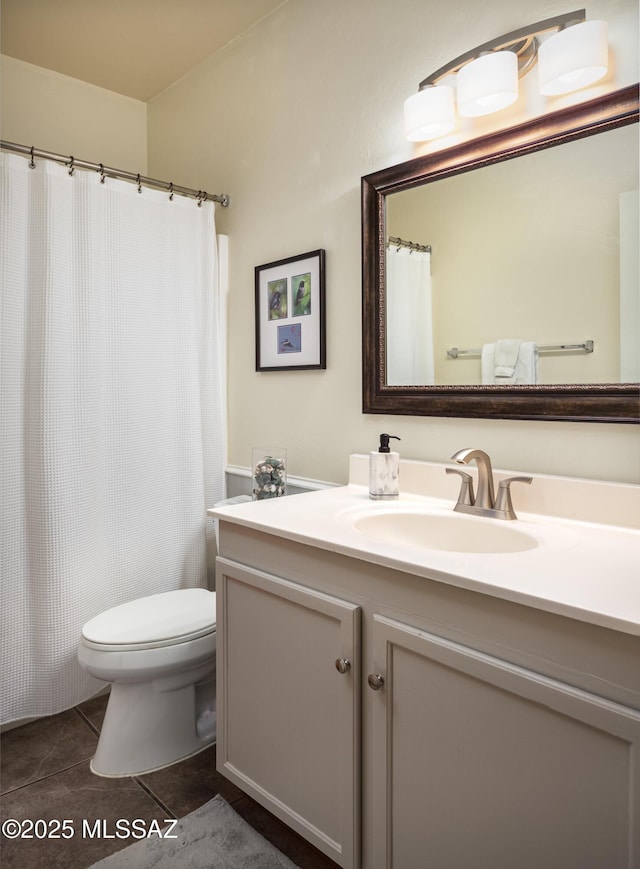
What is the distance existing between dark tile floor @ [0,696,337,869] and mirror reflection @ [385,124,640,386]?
1266mm

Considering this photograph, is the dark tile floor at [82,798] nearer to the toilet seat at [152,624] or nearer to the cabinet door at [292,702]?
the cabinet door at [292,702]

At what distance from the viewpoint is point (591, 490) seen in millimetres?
1301

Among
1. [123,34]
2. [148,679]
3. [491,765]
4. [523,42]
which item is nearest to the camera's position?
[491,765]

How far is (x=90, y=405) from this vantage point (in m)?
1.95

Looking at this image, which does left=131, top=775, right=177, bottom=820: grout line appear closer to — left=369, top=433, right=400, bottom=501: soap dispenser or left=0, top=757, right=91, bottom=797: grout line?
left=0, top=757, right=91, bottom=797: grout line

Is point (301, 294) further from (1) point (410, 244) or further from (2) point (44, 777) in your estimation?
(2) point (44, 777)

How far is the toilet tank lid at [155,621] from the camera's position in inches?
65.3

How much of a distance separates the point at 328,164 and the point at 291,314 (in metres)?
0.52

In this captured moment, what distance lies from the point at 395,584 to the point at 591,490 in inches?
21.9

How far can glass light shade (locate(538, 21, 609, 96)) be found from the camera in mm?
1249

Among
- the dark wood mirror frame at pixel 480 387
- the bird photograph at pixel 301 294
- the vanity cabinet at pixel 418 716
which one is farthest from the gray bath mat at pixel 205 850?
the bird photograph at pixel 301 294

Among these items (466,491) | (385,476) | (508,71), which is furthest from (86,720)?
(508,71)

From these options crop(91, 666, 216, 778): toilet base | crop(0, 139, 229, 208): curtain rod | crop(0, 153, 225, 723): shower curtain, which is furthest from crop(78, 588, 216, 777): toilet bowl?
crop(0, 139, 229, 208): curtain rod

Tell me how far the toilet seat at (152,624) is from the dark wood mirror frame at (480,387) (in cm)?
84
